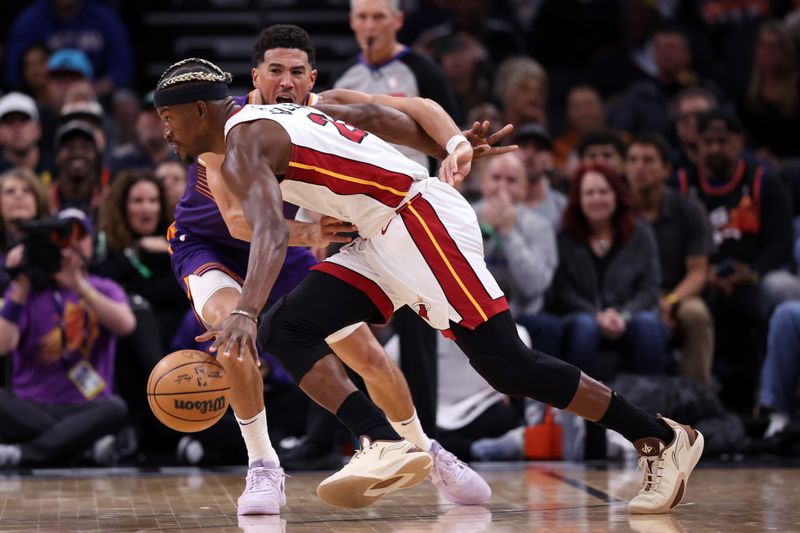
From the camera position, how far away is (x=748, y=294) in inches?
315

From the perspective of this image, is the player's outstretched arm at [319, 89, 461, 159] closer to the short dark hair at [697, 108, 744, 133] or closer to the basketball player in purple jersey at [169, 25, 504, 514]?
the basketball player in purple jersey at [169, 25, 504, 514]

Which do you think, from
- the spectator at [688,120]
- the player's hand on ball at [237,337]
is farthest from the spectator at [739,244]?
the player's hand on ball at [237,337]

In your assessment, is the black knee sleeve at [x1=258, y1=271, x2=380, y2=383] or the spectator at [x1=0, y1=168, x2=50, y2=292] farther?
the spectator at [x1=0, y1=168, x2=50, y2=292]

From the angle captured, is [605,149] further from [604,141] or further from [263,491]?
[263,491]

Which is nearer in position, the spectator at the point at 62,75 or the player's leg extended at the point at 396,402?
the player's leg extended at the point at 396,402

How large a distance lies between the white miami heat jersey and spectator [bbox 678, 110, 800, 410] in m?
4.05

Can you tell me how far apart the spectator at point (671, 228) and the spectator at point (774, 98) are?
6.42 ft

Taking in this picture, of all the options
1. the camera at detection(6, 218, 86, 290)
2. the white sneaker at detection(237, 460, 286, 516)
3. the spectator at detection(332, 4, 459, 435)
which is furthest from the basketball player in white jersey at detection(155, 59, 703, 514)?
the camera at detection(6, 218, 86, 290)

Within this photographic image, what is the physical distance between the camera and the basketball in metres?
4.45

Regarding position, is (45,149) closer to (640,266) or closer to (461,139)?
(640,266)

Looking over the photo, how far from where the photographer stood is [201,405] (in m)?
4.48

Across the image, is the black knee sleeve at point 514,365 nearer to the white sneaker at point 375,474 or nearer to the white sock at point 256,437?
the white sneaker at point 375,474

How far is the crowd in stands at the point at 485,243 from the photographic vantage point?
6.70m

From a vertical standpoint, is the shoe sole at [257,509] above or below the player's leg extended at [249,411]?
below
